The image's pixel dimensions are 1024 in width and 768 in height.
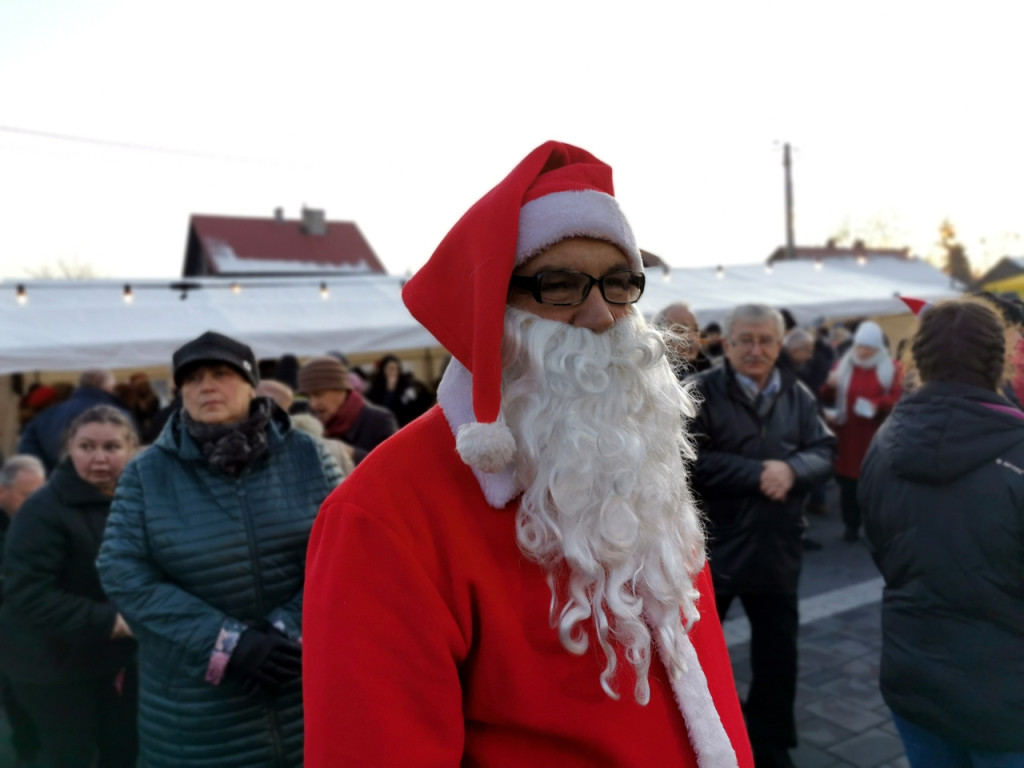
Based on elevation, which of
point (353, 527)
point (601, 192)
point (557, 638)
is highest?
point (601, 192)

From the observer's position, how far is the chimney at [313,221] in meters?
32.8

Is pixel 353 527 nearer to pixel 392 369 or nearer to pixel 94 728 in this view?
pixel 94 728

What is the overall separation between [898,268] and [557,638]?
19.7 metres

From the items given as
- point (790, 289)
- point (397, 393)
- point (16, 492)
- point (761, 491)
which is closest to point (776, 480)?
point (761, 491)

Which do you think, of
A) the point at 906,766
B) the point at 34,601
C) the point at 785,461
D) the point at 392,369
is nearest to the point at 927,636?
the point at 785,461

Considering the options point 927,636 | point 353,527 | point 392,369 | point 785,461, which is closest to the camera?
point 353,527

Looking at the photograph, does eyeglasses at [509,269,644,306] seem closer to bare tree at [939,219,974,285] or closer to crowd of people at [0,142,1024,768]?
crowd of people at [0,142,1024,768]

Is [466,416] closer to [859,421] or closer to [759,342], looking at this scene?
[759,342]

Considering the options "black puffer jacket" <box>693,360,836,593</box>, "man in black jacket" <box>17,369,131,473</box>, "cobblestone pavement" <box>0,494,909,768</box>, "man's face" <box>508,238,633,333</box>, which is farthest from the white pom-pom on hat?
"man in black jacket" <box>17,369,131,473</box>

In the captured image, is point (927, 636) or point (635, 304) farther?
point (927, 636)

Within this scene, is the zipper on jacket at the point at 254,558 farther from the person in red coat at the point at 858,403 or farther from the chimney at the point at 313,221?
the chimney at the point at 313,221

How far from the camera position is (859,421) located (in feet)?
20.4

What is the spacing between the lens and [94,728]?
2926 mm

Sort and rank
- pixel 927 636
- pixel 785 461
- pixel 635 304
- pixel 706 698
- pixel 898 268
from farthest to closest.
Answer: pixel 898 268
pixel 785 461
pixel 927 636
pixel 635 304
pixel 706 698
